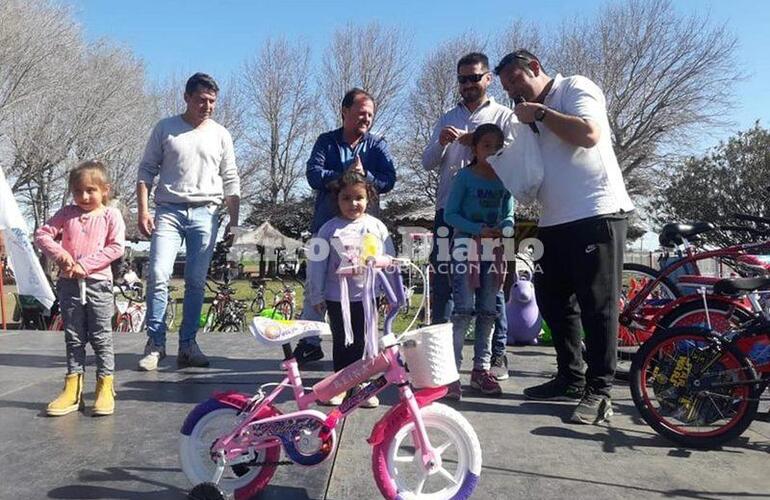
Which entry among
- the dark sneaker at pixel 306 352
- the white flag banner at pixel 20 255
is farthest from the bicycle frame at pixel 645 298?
the white flag banner at pixel 20 255

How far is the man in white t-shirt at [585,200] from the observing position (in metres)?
3.16

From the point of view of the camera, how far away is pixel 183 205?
4.33m

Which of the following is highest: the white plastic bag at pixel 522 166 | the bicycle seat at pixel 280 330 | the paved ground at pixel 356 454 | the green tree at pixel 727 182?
the green tree at pixel 727 182

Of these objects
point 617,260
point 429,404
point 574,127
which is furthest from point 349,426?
point 574,127

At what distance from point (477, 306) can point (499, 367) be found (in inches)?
26.9

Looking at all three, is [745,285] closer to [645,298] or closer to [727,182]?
[645,298]

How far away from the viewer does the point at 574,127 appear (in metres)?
3.10

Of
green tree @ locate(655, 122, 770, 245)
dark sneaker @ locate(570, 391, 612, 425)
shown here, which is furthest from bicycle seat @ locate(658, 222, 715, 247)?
green tree @ locate(655, 122, 770, 245)

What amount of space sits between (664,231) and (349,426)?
2.59m

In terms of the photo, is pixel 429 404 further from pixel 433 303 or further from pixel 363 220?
pixel 433 303

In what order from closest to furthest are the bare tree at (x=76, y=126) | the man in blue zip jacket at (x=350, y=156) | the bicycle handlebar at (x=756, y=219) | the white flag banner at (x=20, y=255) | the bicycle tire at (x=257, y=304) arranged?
the bicycle handlebar at (x=756, y=219)
the man in blue zip jacket at (x=350, y=156)
the white flag banner at (x=20, y=255)
the bicycle tire at (x=257, y=304)
the bare tree at (x=76, y=126)

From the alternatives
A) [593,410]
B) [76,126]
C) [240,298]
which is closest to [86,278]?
[593,410]

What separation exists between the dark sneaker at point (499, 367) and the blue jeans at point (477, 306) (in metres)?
0.39

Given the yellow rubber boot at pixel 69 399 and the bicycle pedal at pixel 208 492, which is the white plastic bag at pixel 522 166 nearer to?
the bicycle pedal at pixel 208 492
